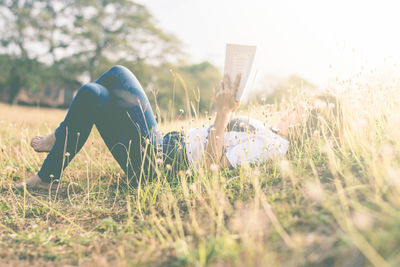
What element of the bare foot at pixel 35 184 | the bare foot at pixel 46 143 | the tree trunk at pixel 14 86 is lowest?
the tree trunk at pixel 14 86

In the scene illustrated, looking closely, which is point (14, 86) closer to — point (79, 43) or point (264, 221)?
point (79, 43)

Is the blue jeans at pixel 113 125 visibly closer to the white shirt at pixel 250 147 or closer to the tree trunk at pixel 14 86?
the white shirt at pixel 250 147

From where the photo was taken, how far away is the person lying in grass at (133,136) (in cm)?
246

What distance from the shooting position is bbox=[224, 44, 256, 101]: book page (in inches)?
88.4

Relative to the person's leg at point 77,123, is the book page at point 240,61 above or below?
above

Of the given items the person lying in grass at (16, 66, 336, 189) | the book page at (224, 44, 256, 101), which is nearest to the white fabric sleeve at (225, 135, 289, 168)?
the person lying in grass at (16, 66, 336, 189)

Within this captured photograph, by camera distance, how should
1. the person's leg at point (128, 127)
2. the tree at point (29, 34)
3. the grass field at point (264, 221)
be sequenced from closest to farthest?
1. the grass field at point (264, 221)
2. the person's leg at point (128, 127)
3. the tree at point (29, 34)

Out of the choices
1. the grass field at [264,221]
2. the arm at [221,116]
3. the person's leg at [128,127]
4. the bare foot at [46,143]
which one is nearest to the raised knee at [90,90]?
the person's leg at [128,127]

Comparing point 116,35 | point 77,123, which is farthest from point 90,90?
point 116,35

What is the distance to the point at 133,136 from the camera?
264 centimetres

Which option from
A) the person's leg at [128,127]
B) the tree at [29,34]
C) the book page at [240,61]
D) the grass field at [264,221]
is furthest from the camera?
the tree at [29,34]

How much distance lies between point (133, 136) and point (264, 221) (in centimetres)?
150

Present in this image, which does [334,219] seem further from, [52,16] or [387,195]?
[52,16]

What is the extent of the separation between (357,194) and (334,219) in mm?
250
